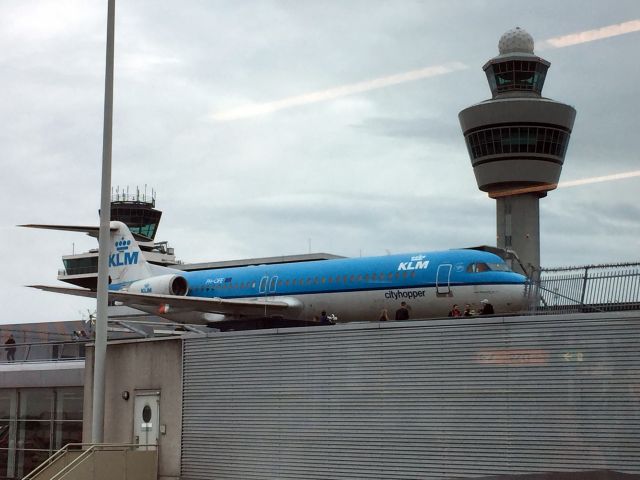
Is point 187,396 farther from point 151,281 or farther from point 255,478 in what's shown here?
point 151,281

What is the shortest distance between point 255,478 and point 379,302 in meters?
16.0

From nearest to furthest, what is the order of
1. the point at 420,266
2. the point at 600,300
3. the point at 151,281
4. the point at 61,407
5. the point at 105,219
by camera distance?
the point at 600,300, the point at 105,219, the point at 61,407, the point at 420,266, the point at 151,281

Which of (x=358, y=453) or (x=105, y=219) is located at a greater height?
(x=105, y=219)

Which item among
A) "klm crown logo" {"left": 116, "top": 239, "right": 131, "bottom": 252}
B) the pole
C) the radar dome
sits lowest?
the pole

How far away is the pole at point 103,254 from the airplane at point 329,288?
10.0 metres

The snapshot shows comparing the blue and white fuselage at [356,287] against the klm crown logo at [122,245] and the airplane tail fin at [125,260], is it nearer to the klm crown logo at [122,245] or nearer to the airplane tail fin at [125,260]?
the airplane tail fin at [125,260]

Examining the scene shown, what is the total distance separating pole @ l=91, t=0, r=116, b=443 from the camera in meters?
31.3

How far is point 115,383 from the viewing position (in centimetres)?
3481

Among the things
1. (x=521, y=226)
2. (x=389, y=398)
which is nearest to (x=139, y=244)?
(x=521, y=226)

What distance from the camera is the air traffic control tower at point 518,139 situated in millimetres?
102375

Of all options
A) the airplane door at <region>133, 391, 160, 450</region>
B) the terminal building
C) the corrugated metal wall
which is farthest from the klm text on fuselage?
the corrugated metal wall

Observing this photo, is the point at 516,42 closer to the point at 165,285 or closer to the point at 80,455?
the point at 165,285

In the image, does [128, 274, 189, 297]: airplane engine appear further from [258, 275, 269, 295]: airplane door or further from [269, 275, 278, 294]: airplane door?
[269, 275, 278, 294]: airplane door

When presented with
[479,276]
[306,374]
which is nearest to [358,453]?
[306,374]
